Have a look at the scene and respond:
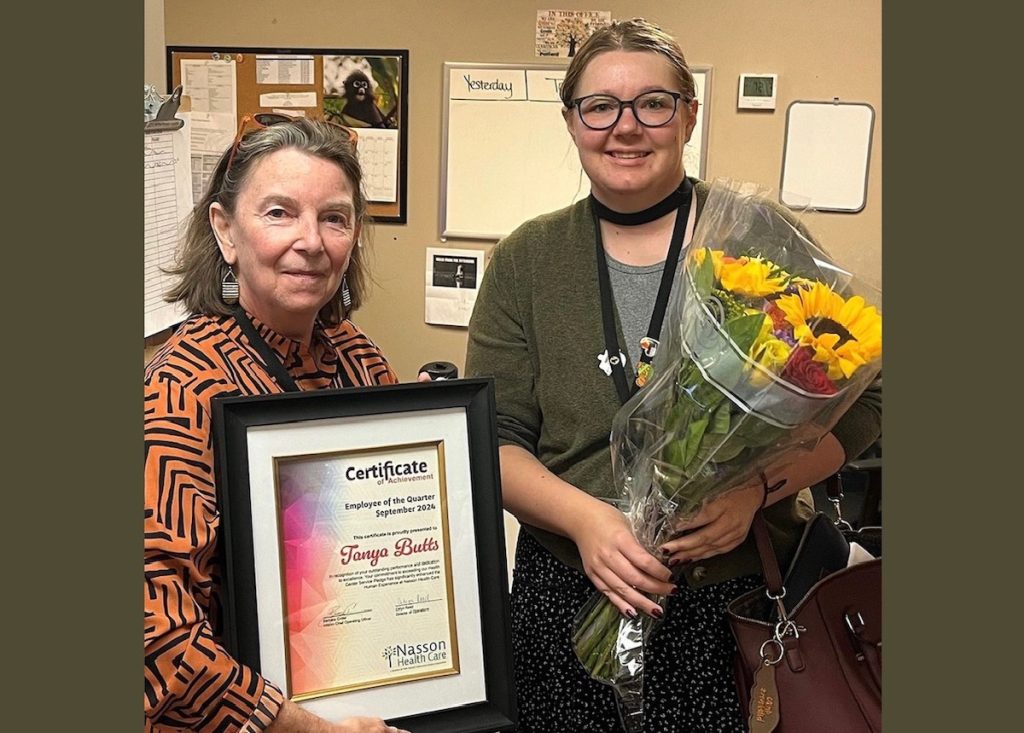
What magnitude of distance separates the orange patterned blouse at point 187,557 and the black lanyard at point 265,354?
4 cm

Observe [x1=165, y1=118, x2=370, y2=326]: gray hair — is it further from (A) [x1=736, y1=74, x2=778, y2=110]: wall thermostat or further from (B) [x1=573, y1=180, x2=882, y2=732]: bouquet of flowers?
(A) [x1=736, y1=74, x2=778, y2=110]: wall thermostat

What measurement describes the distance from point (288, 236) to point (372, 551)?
15.7 inches

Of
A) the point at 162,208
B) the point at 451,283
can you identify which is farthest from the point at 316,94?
the point at 162,208

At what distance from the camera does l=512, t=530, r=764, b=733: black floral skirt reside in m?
1.50

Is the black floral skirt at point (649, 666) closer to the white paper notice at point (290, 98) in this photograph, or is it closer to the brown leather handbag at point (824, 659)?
the brown leather handbag at point (824, 659)

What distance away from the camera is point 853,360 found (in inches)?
45.1

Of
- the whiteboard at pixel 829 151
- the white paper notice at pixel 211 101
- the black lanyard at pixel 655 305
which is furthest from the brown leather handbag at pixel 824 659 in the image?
the white paper notice at pixel 211 101

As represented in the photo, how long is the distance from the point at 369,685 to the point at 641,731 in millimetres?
527

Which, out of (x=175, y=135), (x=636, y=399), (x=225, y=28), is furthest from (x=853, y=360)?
(x=225, y=28)

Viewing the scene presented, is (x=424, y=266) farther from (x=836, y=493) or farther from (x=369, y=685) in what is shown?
(x=369, y=685)

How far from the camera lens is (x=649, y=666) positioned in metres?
1.51

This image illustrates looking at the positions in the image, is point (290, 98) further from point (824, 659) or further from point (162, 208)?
point (824, 659)

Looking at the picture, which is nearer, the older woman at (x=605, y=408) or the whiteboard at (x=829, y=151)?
the older woman at (x=605, y=408)

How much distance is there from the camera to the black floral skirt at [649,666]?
1.50 m
